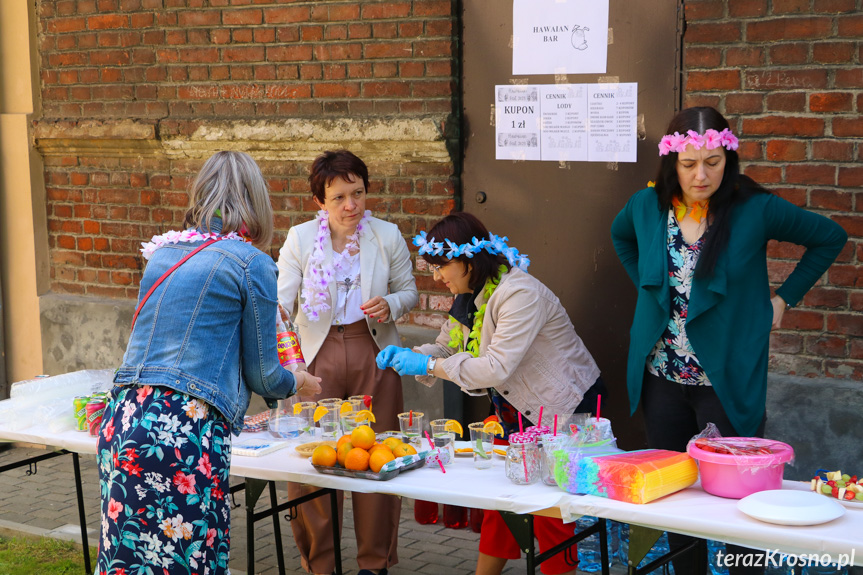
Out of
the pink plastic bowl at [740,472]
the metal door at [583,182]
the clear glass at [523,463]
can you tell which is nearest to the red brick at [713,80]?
the metal door at [583,182]

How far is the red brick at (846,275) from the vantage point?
430 cm

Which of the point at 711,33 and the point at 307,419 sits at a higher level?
the point at 711,33

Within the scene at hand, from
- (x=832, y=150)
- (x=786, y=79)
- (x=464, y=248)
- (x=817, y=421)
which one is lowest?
(x=817, y=421)

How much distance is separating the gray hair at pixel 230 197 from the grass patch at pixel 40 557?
8.05 ft

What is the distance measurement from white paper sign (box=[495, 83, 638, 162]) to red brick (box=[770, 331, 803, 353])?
114 cm

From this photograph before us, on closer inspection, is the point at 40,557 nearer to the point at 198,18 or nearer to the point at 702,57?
the point at 198,18

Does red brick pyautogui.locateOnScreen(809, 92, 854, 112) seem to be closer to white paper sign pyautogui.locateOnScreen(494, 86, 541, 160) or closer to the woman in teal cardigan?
the woman in teal cardigan

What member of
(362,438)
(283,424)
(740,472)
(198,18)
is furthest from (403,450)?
(198,18)

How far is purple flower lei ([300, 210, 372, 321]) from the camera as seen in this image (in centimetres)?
449

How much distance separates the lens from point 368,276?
180 inches

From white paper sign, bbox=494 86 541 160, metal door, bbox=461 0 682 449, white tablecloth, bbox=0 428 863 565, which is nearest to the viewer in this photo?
white tablecloth, bbox=0 428 863 565

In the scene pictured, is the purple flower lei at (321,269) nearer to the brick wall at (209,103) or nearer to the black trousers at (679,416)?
the brick wall at (209,103)

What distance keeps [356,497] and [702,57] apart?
264cm

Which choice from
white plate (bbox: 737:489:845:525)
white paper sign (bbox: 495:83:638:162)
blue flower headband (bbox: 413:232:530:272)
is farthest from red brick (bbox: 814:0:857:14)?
white plate (bbox: 737:489:845:525)
